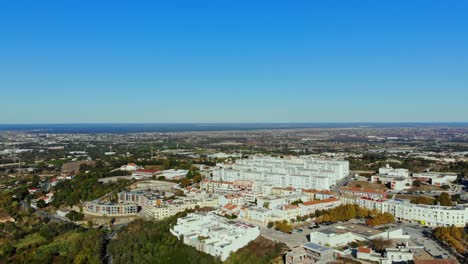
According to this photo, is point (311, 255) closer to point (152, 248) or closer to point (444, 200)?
point (152, 248)

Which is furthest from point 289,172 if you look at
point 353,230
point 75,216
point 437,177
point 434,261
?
point 434,261

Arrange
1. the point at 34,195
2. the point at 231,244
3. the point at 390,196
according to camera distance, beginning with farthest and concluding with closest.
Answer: the point at 34,195 → the point at 390,196 → the point at 231,244

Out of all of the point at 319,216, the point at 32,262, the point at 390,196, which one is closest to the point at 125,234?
the point at 32,262

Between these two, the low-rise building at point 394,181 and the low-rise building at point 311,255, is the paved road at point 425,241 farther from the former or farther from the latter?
the low-rise building at point 394,181

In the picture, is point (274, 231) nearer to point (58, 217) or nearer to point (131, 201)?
point (131, 201)

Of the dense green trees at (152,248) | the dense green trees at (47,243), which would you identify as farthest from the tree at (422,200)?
the dense green trees at (47,243)

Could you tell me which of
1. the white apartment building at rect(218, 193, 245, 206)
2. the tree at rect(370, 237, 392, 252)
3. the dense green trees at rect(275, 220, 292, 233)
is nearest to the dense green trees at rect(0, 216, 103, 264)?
the white apartment building at rect(218, 193, 245, 206)

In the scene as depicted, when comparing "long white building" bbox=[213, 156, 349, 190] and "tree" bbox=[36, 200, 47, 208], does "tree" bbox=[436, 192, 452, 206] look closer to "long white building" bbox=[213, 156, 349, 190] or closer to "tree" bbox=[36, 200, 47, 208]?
"long white building" bbox=[213, 156, 349, 190]
